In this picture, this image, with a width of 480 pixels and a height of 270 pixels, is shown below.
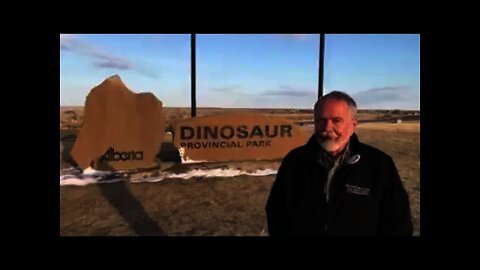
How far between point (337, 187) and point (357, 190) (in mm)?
107

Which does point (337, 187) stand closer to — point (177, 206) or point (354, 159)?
point (354, 159)

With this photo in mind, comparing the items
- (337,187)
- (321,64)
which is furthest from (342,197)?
(321,64)

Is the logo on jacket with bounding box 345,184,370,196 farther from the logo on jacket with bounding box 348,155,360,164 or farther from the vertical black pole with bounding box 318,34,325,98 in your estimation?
the vertical black pole with bounding box 318,34,325,98

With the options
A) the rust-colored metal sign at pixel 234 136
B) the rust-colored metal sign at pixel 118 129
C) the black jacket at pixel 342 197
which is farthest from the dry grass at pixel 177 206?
the black jacket at pixel 342 197

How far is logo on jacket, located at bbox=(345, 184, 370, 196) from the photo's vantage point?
2250 millimetres

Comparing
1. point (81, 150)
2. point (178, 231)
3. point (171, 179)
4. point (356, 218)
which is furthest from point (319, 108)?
point (81, 150)

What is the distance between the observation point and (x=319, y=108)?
2338mm

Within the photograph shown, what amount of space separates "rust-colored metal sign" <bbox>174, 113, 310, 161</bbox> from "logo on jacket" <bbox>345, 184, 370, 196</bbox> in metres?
6.14

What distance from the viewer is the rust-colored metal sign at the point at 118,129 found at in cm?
792

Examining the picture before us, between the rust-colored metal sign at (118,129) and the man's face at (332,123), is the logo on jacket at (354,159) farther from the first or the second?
the rust-colored metal sign at (118,129)

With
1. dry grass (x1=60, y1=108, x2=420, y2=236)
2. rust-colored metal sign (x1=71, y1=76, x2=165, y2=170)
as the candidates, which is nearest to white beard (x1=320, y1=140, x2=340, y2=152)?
dry grass (x1=60, y1=108, x2=420, y2=236)

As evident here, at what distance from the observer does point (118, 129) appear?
26.3 feet

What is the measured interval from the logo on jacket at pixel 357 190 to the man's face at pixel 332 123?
0.71 feet

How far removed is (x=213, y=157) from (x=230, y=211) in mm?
2344
